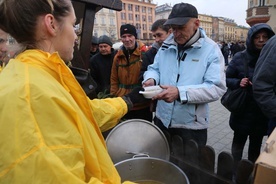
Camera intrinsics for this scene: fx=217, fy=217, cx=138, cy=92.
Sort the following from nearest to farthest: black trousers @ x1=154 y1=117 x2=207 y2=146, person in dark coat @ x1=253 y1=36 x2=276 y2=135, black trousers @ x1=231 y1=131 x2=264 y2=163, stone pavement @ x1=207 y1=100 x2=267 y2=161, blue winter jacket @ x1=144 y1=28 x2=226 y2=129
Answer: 1. blue winter jacket @ x1=144 y1=28 x2=226 y2=129
2. person in dark coat @ x1=253 y1=36 x2=276 y2=135
3. black trousers @ x1=154 y1=117 x2=207 y2=146
4. black trousers @ x1=231 y1=131 x2=264 y2=163
5. stone pavement @ x1=207 y1=100 x2=267 y2=161

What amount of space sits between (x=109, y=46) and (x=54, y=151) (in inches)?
137

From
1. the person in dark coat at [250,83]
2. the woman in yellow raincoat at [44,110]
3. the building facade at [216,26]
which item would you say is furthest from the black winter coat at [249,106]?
the building facade at [216,26]

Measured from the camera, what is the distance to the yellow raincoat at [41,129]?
674 millimetres

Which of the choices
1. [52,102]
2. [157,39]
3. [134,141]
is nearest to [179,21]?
[134,141]

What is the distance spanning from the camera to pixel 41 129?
0.71m

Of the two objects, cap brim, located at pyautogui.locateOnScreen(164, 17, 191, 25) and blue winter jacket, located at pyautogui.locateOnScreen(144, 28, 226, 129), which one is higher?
cap brim, located at pyautogui.locateOnScreen(164, 17, 191, 25)

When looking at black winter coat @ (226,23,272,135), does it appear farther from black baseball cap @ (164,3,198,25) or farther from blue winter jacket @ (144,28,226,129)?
black baseball cap @ (164,3,198,25)

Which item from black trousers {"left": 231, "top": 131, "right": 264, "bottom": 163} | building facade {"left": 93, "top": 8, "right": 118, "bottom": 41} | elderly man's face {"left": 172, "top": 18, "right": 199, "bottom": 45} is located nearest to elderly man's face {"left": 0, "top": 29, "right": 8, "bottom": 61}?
elderly man's face {"left": 172, "top": 18, "right": 199, "bottom": 45}

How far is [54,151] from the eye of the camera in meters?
0.70

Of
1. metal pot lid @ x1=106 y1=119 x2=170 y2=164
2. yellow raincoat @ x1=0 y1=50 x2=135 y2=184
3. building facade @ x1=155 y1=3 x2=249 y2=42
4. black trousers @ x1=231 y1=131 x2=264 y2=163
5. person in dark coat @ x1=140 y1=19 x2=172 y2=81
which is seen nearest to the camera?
yellow raincoat @ x1=0 y1=50 x2=135 y2=184

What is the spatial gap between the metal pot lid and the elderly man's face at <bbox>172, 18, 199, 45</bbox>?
90cm

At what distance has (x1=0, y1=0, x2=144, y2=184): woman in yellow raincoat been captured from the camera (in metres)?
0.68

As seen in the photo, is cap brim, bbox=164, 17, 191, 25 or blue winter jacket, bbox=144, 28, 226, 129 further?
cap brim, bbox=164, 17, 191, 25

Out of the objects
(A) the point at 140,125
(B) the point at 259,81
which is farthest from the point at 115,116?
(B) the point at 259,81
